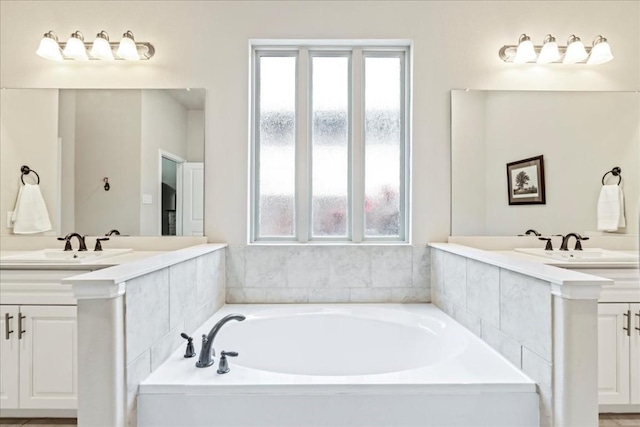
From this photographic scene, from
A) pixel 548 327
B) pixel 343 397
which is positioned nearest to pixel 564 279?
pixel 548 327

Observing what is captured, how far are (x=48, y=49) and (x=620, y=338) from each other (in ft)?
12.7

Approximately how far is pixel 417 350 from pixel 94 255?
1.98m

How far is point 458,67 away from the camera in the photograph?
2434 millimetres

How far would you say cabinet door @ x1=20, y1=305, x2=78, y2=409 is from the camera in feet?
6.34

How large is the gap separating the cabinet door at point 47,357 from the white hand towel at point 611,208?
3342 mm

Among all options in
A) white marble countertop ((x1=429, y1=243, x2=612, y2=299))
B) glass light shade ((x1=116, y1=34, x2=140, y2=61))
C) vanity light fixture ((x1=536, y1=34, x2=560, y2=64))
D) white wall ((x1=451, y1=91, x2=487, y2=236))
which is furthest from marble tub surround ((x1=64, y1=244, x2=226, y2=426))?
vanity light fixture ((x1=536, y1=34, x2=560, y2=64))

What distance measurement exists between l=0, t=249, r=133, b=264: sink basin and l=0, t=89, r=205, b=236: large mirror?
0.19 meters

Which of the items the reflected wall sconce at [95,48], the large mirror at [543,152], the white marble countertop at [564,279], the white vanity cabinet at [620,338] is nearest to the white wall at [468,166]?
the large mirror at [543,152]

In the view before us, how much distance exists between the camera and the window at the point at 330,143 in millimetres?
2582

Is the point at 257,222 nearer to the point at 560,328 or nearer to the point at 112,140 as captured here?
the point at 112,140

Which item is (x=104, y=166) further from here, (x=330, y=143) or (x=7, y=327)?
(x=330, y=143)

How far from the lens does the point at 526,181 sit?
95.5 inches

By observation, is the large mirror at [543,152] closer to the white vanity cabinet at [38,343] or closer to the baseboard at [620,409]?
the baseboard at [620,409]

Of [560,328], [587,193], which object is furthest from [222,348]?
[587,193]
